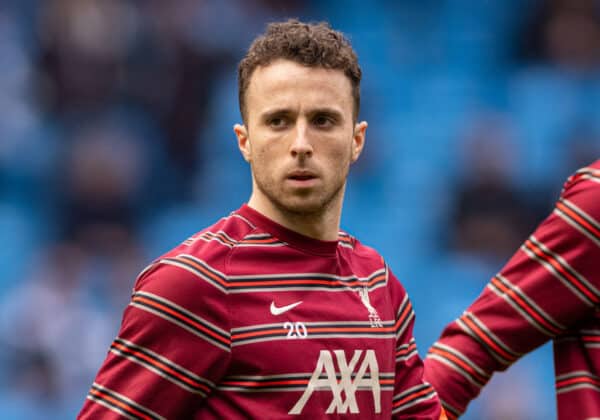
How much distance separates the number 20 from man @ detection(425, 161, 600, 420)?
0.68m

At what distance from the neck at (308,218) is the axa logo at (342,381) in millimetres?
295

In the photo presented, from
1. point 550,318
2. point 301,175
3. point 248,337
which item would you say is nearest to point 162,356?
point 248,337

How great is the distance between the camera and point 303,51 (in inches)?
92.5

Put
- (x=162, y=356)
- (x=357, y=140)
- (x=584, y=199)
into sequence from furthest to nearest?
(x=584, y=199) < (x=357, y=140) < (x=162, y=356)

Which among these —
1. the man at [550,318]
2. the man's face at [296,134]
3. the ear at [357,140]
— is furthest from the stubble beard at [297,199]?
the man at [550,318]

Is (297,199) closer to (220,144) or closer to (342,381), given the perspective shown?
(342,381)

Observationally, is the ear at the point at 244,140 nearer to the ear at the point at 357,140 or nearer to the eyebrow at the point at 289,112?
the eyebrow at the point at 289,112

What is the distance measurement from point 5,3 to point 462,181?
361 cm

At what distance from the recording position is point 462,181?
724 centimetres

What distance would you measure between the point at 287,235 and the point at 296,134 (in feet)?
0.78

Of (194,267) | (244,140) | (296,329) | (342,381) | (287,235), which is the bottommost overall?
(342,381)

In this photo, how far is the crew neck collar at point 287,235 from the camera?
2379 millimetres

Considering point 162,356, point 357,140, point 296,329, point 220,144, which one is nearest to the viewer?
point 162,356

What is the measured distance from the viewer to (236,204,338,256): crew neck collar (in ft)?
7.80
